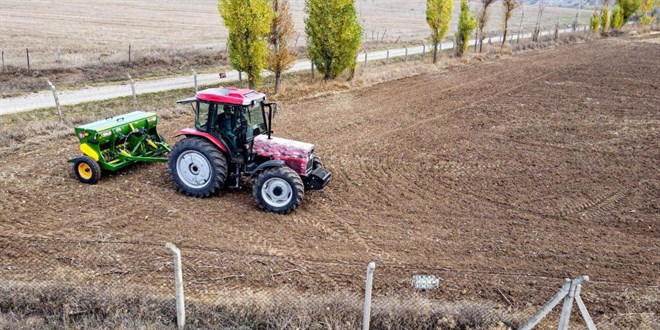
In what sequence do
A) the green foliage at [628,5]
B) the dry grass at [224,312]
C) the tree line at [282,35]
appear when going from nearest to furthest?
the dry grass at [224,312], the tree line at [282,35], the green foliage at [628,5]

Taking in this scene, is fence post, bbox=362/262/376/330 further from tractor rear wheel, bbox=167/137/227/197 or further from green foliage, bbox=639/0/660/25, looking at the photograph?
green foliage, bbox=639/0/660/25

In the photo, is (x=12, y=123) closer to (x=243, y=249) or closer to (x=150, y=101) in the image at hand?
(x=150, y=101)

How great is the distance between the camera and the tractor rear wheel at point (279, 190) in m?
9.74

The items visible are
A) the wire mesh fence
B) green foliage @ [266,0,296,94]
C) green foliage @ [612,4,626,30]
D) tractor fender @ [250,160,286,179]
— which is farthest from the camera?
A: green foliage @ [612,4,626,30]

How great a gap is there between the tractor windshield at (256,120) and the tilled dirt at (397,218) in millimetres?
1369

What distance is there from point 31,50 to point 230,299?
103ft

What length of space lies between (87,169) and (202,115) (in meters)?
2.98

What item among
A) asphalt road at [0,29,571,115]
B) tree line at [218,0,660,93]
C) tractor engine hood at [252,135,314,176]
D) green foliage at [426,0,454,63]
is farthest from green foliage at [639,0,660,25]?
tractor engine hood at [252,135,314,176]

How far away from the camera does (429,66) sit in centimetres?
2783

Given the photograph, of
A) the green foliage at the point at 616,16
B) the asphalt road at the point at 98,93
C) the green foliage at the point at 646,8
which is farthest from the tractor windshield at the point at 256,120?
the green foliage at the point at 646,8

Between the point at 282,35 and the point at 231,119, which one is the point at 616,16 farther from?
the point at 231,119

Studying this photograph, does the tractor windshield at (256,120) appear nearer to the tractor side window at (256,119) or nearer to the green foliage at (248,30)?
the tractor side window at (256,119)

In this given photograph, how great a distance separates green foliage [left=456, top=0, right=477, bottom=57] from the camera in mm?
32750

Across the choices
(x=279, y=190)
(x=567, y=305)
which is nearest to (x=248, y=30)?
(x=279, y=190)
